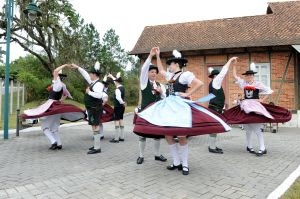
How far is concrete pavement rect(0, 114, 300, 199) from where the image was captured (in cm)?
478

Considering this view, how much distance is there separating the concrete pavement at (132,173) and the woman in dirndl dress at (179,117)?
611 mm

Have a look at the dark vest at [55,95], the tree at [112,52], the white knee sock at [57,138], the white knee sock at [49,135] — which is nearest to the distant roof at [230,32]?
the dark vest at [55,95]

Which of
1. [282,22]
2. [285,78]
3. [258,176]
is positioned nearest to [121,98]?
[258,176]

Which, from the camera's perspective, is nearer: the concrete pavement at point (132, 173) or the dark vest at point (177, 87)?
the concrete pavement at point (132, 173)

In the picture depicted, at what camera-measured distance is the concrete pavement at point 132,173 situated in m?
4.78

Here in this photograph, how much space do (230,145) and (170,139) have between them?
3716mm

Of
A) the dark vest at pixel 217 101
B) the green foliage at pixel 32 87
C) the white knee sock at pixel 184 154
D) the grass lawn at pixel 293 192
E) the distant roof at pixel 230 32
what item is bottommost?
the grass lawn at pixel 293 192

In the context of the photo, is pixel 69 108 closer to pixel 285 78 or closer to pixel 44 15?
pixel 285 78

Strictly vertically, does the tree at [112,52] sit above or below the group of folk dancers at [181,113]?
above

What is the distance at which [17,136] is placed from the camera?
10.7 metres

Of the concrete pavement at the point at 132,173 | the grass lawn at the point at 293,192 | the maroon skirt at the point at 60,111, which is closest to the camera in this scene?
the grass lawn at the point at 293,192

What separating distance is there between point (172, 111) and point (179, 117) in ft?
0.57

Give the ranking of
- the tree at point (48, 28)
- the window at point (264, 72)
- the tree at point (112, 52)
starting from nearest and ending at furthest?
the window at point (264, 72)
the tree at point (48, 28)
the tree at point (112, 52)

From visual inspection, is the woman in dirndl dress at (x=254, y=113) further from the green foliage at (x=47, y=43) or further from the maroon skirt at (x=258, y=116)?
the green foliage at (x=47, y=43)
